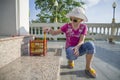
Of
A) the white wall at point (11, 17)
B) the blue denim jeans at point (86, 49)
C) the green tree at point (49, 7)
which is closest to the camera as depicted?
the blue denim jeans at point (86, 49)

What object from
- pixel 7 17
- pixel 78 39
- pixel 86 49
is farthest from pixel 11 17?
pixel 86 49

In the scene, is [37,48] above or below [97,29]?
below

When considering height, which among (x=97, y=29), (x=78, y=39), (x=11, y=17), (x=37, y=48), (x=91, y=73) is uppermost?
(x=11, y=17)

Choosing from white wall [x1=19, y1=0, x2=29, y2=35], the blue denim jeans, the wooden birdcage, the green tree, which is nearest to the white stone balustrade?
white wall [x1=19, y1=0, x2=29, y2=35]

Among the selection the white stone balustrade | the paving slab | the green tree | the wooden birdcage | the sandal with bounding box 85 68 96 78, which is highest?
the green tree

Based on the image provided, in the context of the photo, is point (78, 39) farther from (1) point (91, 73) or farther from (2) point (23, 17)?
(2) point (23, 17)

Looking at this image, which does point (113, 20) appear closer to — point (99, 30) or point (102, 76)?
point (99, 30)

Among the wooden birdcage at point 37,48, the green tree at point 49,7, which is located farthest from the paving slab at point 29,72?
the green tree at point 49,7

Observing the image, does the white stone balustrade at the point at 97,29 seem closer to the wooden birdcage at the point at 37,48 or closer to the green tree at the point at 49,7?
the wooden birdcage at the point at 37,48

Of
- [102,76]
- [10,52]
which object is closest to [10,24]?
[10,52]

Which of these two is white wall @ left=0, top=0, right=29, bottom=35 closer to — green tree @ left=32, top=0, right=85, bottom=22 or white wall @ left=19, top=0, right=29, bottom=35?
white wall @ left=19, top=0, right=29, bottom=35

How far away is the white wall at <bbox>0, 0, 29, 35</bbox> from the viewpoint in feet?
7.63

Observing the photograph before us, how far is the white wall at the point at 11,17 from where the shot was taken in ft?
7.63

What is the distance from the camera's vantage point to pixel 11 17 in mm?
2348
